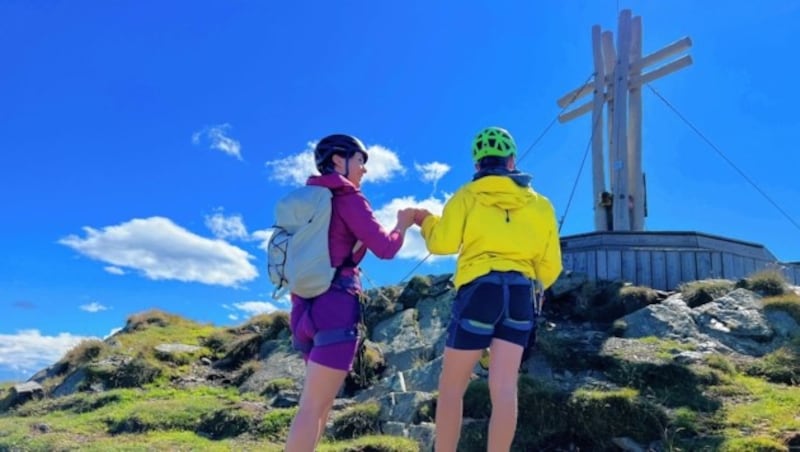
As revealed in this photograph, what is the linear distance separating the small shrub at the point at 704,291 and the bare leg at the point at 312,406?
8.38 metres

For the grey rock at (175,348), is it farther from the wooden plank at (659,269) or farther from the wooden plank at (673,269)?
the wooden plank at (673,269)

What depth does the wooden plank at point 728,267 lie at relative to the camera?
465 inches

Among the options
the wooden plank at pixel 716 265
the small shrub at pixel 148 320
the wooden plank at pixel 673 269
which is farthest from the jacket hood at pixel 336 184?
the small shrub at pixel 148 320

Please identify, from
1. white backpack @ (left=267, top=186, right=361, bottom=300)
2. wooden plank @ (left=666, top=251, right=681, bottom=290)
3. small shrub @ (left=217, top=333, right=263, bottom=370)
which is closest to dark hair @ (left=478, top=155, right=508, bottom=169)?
white backpack @ (left=267, top=186, right=361, bottom=300)

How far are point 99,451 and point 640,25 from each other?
14044 millimetres

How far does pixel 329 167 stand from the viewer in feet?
13.4

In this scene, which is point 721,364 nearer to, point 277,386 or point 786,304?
point 786,304

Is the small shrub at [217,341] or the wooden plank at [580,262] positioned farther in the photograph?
the small shrub at [217,341]

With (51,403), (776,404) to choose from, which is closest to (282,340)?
(51,403)

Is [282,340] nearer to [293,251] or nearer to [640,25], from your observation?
[293,251]

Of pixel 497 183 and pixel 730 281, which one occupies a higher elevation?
pixel 730 281

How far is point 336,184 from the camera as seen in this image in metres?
3.89

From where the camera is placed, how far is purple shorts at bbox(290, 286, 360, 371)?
359cm

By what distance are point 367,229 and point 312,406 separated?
1029 mm
